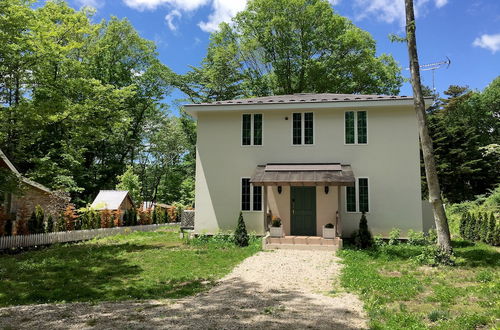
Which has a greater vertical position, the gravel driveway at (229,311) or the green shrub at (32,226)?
the green shrub at (32,226)

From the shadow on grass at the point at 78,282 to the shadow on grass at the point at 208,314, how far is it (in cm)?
93

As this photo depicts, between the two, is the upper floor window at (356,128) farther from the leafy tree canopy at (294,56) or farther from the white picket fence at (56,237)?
the leafy tree canopy at (294,56)

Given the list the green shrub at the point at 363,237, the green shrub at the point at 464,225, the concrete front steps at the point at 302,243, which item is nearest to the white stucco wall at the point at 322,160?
the green shrub at the point at 363,237

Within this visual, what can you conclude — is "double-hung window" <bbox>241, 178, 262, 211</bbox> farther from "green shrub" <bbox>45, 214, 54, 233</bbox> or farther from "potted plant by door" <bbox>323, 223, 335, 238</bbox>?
"green shrub" <bbox>45, 214, 54, 233</bbox>

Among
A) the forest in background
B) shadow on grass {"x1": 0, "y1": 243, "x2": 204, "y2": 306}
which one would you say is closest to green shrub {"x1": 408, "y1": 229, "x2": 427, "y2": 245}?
shadow on grass {"x1": 0, "y1": 243, "x2": 204, "y2": 306}

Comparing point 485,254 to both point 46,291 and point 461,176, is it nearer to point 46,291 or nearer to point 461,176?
point 46,291

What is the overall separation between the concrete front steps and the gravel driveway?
469cm

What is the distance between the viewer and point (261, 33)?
102ft

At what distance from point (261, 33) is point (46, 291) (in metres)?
27.8

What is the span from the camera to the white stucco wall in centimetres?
1495

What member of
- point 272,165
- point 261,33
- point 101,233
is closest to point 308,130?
point 272,165

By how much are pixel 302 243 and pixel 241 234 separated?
2.56 m

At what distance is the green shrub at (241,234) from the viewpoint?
14523 millimetres

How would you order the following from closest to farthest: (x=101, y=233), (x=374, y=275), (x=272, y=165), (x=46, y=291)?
1. (x=46, y=291)
2. (x=374, y=275)
3. (x=272, y=165)
4. (x=101, y=233)
